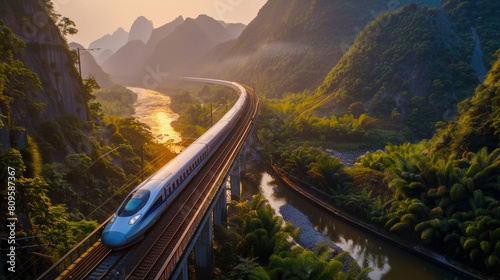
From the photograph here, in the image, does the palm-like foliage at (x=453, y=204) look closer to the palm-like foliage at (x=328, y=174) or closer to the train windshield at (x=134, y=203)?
the palm-like foliage at (x=328, y=174)

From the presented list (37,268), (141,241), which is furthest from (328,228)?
(37,268)

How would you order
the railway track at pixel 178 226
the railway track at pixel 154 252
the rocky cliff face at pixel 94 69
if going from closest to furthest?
the railway track at pixel 154 252 < the railway track at pixel 178 226 < the rocky cliff face at pixel 94 69

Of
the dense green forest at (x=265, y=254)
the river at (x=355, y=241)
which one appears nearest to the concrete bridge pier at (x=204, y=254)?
the dense green forest at (x=265, y=254)

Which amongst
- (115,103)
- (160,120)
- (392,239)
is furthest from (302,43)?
(392,239)

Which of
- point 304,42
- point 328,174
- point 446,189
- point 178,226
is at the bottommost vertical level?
point 328,174

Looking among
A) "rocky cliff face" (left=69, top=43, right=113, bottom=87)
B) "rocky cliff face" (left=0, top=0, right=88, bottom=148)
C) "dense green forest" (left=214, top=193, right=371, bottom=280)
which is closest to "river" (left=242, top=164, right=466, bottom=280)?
"dense green forest" (left=214, top=193, right=371, bottom=280)

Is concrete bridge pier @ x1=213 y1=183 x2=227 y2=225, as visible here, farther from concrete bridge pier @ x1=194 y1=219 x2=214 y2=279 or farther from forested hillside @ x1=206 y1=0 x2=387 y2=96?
forested hillside @ x1=206 y1=0 x2=387 y2=96

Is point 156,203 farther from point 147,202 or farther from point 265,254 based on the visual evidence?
point 265,254
